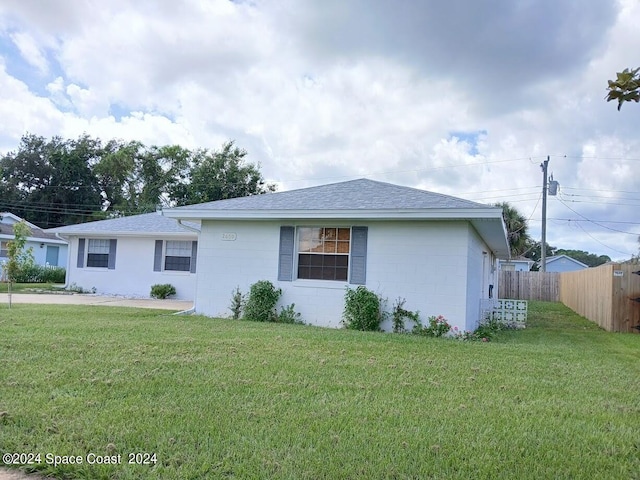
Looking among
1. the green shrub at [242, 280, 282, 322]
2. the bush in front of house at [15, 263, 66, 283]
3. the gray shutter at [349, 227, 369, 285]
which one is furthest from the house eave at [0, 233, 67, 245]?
the gray shutter at [349, 227, 369, 285]

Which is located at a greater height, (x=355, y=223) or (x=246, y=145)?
(x=246, y=145)

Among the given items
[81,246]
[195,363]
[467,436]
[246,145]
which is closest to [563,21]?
[467,436]

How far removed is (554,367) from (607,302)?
7938mm

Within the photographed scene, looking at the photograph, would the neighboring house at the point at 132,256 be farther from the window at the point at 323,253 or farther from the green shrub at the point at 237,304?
the window at the point at 323,253

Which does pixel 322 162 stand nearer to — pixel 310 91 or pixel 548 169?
pixel 310 91

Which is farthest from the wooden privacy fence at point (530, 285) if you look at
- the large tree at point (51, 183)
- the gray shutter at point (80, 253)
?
the large tree at point (51, 183)

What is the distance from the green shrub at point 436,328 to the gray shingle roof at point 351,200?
2.31 meters

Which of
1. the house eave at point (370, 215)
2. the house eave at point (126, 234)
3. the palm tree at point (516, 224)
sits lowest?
the house eave at point (126, 234)

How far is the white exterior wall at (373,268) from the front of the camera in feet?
31.1

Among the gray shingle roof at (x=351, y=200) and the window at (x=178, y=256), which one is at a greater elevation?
the gray shingle roof at (x=351, y=200)

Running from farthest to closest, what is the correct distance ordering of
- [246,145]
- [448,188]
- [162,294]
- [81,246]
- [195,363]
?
[246,145] → [448,188] → [81,246] → [162,294] → [195,363]

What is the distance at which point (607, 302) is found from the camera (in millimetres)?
12844

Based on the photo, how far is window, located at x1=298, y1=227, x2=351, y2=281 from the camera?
1041cm

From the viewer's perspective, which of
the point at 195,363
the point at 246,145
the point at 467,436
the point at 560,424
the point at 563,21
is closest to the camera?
the point at 467,436
